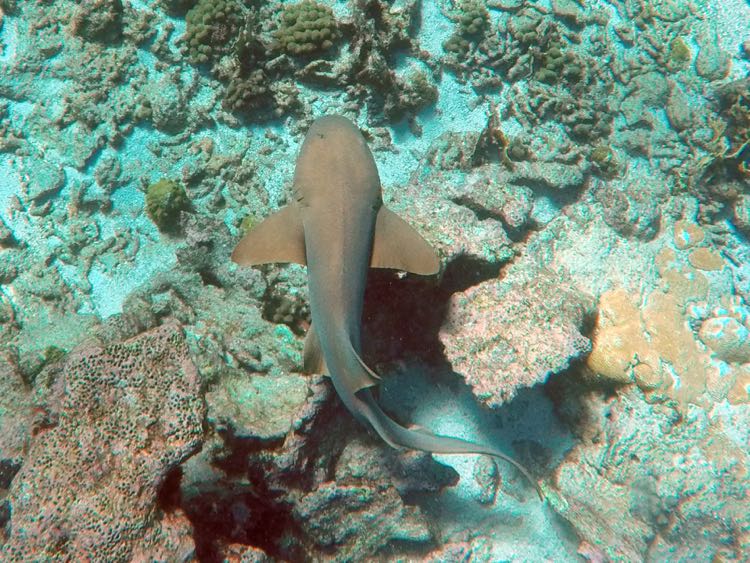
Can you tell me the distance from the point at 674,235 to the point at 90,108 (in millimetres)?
8715

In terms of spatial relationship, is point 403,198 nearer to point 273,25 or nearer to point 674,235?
point 273,25

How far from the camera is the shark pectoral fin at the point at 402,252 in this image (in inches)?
144

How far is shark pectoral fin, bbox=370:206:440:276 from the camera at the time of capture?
3.65 metres

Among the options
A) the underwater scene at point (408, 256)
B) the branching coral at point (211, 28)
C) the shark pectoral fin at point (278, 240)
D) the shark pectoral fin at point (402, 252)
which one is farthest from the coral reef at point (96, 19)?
the shark pectoral fin at point (402, 252)

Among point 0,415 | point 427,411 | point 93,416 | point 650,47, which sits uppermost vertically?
point 650,47

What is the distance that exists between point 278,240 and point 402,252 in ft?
3.39

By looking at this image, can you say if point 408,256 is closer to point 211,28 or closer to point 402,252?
point 402,252

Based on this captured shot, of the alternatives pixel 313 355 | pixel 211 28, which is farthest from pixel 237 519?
pixel 211 28

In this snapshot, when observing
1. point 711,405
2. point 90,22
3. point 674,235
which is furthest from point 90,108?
point 711,405

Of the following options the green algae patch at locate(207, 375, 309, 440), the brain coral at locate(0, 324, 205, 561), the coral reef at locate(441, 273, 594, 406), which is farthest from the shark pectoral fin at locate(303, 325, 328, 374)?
the coral reef at locate(441, 273, 594, 406)

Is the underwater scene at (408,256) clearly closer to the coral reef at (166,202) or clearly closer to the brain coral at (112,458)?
the coral reef at (166,202)

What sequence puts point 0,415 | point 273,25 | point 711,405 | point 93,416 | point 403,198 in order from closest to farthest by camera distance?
point 93,416 < point 0,415 < point 403,198 < point 711,405 < point 273,25

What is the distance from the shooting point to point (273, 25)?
6594 millimetres

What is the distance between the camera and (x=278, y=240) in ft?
12.1
